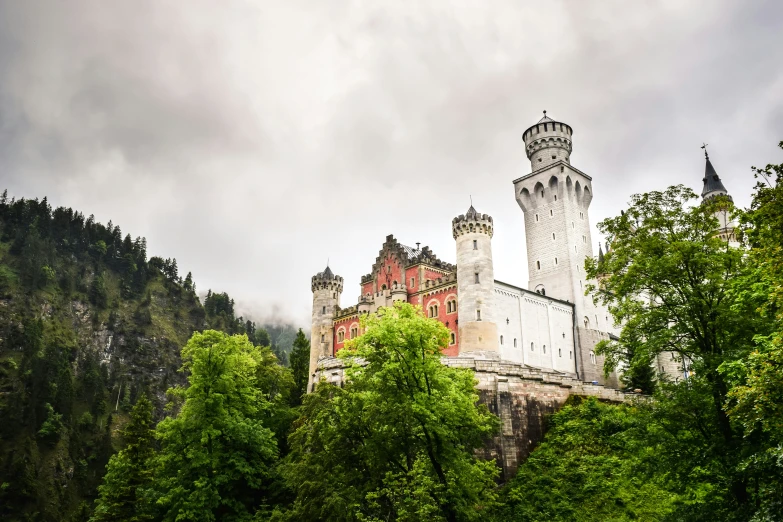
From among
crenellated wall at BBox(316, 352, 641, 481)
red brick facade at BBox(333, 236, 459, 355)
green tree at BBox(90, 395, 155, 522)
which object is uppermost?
red brick facade at BBox(333, 236, 459, 355)

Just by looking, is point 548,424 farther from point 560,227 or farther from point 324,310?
point 324,310

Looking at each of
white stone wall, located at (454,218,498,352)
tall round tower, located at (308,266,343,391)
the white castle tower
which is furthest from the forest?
white stone wall, located at (454,218,498,352)

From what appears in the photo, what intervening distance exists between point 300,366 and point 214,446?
2801cm

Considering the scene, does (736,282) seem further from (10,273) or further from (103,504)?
(10,273)

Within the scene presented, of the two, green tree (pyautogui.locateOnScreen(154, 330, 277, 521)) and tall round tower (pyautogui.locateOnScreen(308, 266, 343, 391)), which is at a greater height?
tall round tower (pyautogui.locateOnScreen(308, 266, 343, 391))

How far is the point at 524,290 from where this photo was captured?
54969mm

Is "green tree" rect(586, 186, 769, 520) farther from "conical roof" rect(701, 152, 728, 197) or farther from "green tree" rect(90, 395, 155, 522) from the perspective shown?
"conical roof" rect(701, 152, 728, 197)

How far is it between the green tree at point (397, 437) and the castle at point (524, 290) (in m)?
20.6

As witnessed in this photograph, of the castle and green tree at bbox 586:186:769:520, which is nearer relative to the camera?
green tree at bbox 586:186:769:520

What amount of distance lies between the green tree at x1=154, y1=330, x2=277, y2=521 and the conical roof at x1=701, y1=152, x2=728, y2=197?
66.4 m

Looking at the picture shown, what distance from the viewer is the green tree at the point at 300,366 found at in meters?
57.3

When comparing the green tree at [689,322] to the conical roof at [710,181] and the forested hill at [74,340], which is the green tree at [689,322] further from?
the conical roof at [710,181]

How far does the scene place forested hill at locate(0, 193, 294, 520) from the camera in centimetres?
9025

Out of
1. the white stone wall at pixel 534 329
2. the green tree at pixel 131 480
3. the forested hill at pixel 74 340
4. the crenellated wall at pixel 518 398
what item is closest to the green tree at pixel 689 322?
the crenellated wall at pixel 518 398
